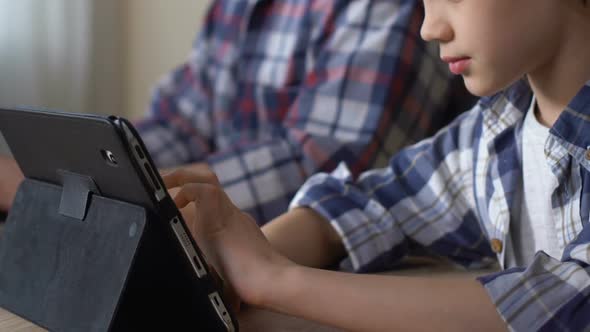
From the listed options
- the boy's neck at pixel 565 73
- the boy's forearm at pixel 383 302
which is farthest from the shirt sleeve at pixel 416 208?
the boy's forearm at pixel 383 302

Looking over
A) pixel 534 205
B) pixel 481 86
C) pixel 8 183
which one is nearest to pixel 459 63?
pixel 481 86

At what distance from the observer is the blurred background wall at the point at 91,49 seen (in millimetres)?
2043

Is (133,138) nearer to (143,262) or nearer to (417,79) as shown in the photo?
(143,262)

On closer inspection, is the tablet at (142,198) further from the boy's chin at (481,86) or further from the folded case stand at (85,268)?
the boy's chin at (481,86)

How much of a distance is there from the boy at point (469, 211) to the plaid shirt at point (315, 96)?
32 centimetres

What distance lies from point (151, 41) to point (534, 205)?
67.0 inches

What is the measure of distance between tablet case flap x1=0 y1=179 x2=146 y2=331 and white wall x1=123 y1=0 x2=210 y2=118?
5.22 ft

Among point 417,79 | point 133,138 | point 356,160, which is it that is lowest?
point 356,160

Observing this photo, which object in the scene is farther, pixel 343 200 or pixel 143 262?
pixel 343 200

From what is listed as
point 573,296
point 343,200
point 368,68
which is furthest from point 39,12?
point 573,296

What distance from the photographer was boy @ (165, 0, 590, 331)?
0.65 meters

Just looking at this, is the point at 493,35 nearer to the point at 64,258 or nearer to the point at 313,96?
the point at 64,258

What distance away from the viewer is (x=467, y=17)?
0.73m

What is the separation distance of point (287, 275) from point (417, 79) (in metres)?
0.79
